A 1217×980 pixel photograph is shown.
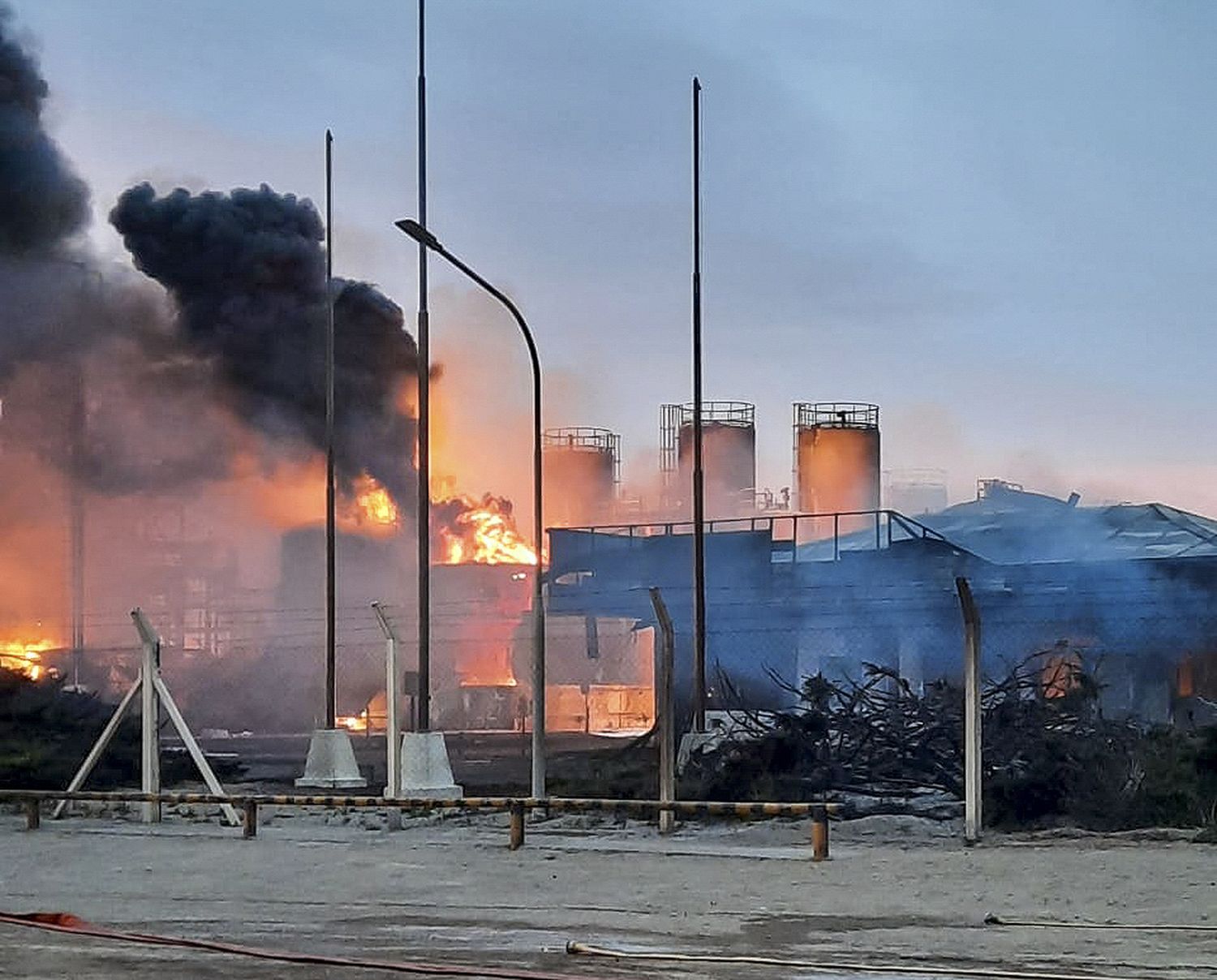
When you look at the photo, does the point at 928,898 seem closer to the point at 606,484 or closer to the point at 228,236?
the point at 228,236

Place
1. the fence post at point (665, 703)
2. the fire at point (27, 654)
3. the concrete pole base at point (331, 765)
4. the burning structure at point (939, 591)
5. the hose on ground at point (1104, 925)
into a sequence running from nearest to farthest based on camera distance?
the hose on ground at point (1104, 925) < the fence post at point (665, 703) < the concrete pole base at point (331, 765) < the burning structure at point (939, 591) < the fire at point (27, 654)

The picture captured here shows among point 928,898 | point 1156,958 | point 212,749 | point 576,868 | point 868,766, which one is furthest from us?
point 212,749

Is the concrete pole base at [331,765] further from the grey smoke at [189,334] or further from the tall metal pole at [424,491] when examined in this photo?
the grey smoke at [189,334]

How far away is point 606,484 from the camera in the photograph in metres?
60.3

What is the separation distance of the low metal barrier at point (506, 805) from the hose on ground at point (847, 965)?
711 cm

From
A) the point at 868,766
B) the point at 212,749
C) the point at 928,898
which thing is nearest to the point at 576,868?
the point at 928,898

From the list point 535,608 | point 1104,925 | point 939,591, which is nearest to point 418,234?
point 535,608

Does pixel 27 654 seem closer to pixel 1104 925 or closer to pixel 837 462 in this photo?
pixel 837 462

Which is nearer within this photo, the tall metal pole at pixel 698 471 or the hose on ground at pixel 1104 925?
the hose on ground at pixel 1104 925

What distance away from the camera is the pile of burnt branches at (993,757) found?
2123 cm

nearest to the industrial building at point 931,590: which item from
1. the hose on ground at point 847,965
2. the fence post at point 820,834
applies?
the fence post at point 820,834

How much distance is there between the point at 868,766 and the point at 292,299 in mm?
28961

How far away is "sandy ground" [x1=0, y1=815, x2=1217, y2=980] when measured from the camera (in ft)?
36.3

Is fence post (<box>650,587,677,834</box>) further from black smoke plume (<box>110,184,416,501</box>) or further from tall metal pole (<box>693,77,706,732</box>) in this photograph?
black smoke plume (<box>110,184,416,501</box>)
